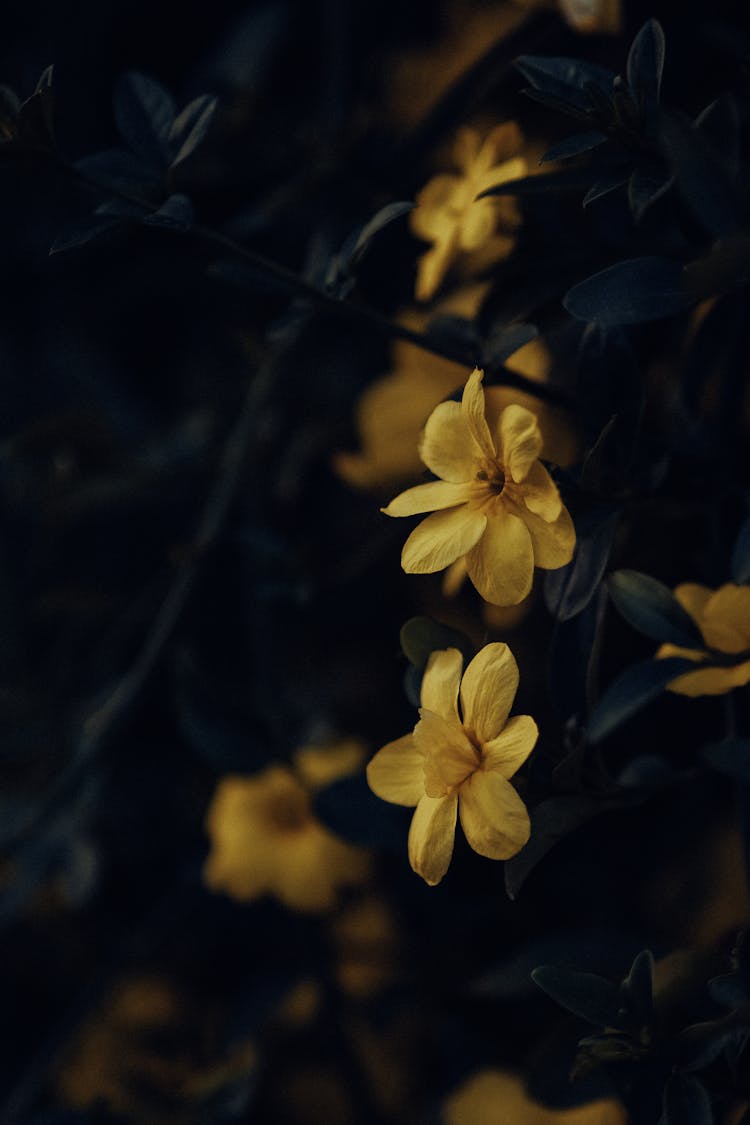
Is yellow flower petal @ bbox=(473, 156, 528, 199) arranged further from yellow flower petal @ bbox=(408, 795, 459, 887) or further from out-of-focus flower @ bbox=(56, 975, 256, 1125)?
out-of-focus flower @ bbox=(56, 975, 256, 1125)

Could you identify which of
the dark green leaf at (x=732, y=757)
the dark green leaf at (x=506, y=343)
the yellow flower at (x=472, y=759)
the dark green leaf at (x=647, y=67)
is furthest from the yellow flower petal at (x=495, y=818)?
the dark green leaf at (x=647, y=67)

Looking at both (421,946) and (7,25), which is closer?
(421,946)

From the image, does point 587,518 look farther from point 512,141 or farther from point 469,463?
point 512,141

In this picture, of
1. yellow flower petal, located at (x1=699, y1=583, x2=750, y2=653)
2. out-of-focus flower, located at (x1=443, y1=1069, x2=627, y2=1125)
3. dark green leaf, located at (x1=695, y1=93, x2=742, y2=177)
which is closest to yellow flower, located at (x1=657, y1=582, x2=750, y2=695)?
yellow flower petal, located at (x1=699, y1=583, x2=750, y2=653)

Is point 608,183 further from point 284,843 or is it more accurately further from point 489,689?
point 284,843

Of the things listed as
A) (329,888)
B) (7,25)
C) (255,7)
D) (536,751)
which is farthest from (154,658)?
(7,25)

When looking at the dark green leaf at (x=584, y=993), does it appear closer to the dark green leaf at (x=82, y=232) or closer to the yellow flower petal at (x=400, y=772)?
the yellow flower petal at (x=400, y=772)

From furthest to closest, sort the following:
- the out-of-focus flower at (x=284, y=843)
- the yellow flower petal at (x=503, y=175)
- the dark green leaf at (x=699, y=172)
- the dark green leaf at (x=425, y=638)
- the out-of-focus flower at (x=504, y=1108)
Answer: the out-of-focus flower at (x=284, y=843)
the out-of-focus flower at (x=504, y=1108)
the yellow flower petal at (x=503, y=175)
the dark green leaf at (x=425, y=638)
the dark green leaf at (x=699, y=172)
